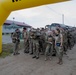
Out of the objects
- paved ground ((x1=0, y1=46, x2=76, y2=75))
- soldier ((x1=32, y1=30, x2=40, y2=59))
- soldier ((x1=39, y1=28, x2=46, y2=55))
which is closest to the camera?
paved ground ((x1=0, y1=46, x2=76, y2=75))

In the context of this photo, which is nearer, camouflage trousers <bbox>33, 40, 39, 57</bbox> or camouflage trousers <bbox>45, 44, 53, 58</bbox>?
camouflage trousers <bbox>45, 44, 53, 58</bbox>

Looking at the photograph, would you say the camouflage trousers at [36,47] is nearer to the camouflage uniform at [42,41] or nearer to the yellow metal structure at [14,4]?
the camouflage uniform at [42,41]

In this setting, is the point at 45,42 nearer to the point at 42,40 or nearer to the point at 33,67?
the point at 42,40

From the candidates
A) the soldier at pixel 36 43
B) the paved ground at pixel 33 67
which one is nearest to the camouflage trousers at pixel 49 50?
the paved ground at pixel 33 67

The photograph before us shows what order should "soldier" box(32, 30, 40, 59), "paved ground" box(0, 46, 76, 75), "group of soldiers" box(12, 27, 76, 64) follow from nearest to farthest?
"paved ground" box(0, 46, 76, 75), "group of soldiers" box(12, 27, 76, 64), "soldier" box(32, 30, 40, 59)

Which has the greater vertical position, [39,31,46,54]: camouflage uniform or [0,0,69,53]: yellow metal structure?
[0,0,69,53]: yellow metal structure

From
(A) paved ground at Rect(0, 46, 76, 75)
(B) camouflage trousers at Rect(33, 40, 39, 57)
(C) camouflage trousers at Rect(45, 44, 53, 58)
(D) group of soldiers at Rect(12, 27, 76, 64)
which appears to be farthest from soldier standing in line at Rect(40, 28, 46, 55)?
(A) paved ground at Rect(0, 46, 76, 75)

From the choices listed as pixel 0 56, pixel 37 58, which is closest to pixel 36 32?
pixel 37 58

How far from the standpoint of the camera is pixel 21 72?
794 cm

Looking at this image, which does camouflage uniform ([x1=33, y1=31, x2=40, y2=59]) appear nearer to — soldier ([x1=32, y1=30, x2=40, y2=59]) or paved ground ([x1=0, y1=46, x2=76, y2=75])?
soldier ([x1=32, y1=30, x2=40, y2=59])

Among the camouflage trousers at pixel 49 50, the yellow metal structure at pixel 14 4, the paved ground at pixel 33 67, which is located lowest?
the paved ground at pixel 33 67

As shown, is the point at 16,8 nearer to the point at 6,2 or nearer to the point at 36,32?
the point at 6,2

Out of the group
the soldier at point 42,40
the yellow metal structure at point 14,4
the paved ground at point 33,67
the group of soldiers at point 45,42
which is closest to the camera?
the yellow metal structure at point 14,4

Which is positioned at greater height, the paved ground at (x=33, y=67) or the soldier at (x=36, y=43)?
the soldier at (x=36, y=43)
